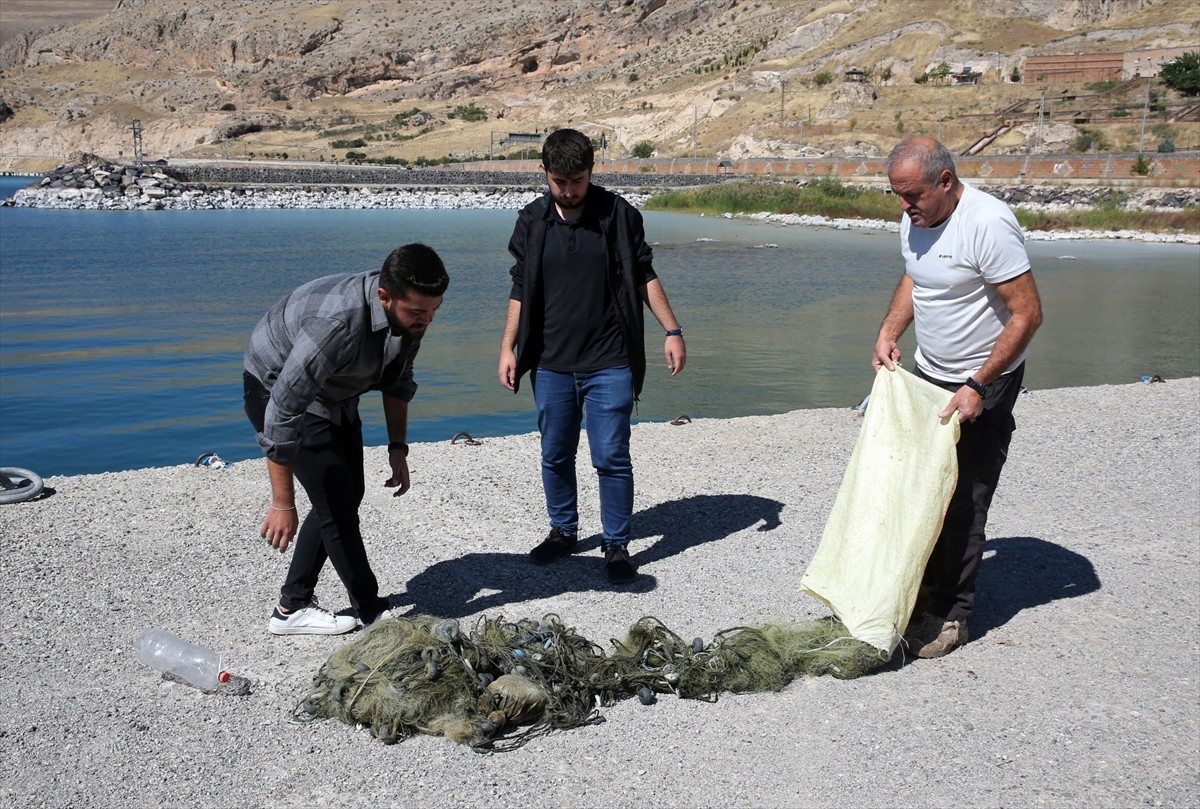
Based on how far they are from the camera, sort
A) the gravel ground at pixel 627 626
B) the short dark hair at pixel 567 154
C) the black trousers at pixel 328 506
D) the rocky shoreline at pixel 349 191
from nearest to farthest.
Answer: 1. the gravel ground at pixel 627 626
2. the black trousers at pixel 328 506
3. the short dark hair at pixel 567 154
4. the rocky shoreline at pixel 349 191

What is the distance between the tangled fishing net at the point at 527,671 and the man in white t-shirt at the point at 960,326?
1.78 ft

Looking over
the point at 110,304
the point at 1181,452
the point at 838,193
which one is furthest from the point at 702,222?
the point at 1181,452

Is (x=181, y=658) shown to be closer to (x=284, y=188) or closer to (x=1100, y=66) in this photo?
(x=284, y=188)

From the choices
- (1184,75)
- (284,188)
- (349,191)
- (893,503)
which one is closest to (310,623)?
(893,503)

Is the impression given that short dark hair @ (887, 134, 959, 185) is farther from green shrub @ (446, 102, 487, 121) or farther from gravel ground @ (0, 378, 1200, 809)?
green shrub @ (446, 102, 487, 121)

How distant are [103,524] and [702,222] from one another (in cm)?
4344

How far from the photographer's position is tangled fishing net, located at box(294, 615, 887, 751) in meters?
3.87

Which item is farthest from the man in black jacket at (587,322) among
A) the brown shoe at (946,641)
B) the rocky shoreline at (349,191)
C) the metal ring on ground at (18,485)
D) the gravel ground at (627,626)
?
the rocky shoreline at (349,191)

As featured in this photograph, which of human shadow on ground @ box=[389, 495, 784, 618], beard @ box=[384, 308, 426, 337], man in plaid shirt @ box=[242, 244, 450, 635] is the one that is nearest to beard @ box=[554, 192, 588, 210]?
man in plaid shirt @ box=[242, 244, 450, 635]

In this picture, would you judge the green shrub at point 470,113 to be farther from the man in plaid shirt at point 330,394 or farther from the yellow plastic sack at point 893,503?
the yellow plastic sack at point 893,503

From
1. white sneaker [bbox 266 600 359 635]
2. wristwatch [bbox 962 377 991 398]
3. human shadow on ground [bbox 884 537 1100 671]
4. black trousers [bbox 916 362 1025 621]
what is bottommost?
human shadow on ground [bbox 884 537 1100 671]

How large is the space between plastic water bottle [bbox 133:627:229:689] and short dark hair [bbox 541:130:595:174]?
8.31ft

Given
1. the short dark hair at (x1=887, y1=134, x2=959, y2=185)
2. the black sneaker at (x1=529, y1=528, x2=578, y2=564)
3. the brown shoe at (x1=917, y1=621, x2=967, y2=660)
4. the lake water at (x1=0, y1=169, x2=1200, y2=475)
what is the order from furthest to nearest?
the lake water at (x1=0, y1=169, x2=1200, y2=475), the black sneaker at (x1=529, y1=528, x2=578, y2=564), the brown shoe at (x1=917, y1=621, x2=967, y2=660), the short dark hair at (x1=887, y1=134, x2=959, y2=185)

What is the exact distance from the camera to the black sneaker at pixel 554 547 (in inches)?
221
